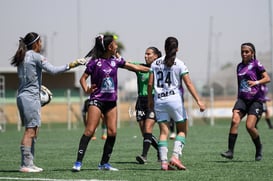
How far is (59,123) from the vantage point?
43094 millimetres

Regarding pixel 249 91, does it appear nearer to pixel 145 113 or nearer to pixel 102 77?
pixel 145 113

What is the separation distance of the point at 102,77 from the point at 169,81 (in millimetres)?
1032

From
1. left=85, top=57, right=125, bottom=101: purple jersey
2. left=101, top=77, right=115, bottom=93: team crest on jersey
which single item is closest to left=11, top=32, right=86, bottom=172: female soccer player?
left=85, top=57, right=125, bottom=101: purple jersey

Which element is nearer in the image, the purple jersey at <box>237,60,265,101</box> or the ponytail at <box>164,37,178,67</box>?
the ponytail at <box>164,37,178,67</box>

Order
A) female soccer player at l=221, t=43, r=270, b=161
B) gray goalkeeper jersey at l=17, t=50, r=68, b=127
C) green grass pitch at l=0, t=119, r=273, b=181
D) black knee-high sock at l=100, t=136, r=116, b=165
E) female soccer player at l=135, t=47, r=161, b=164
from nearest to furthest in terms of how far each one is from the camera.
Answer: green grass pitch at l=0, t=119, r=273, b=181 < gray goalkeeper jersey at l=17, t=50, r=68, b=127 < black knee-high sock at l=100, t=136, r=116, b=165 < female soccer player at l=135, t=47, r=161, b=164 < female soccer player at l=221, t=43, r=270, b=161

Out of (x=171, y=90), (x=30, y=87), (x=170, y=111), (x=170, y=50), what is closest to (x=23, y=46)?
(x=30, y=87)

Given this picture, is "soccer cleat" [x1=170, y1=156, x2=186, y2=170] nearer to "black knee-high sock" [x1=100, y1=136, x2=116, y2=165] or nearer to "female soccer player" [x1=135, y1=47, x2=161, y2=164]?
"black knee-high sock" [x1=100, y1=136, x2=116, y2=165]

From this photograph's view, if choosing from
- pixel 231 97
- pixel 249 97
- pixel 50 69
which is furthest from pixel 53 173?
pixel 231 97

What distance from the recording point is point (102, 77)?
11117mm

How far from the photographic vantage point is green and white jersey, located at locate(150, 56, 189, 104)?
11.2m

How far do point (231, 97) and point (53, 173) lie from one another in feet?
117

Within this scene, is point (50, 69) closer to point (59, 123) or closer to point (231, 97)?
point (59, 123)

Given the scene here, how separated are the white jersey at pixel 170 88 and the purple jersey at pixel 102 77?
0.70 meters

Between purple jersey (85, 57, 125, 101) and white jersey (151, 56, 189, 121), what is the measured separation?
0.70 meters
